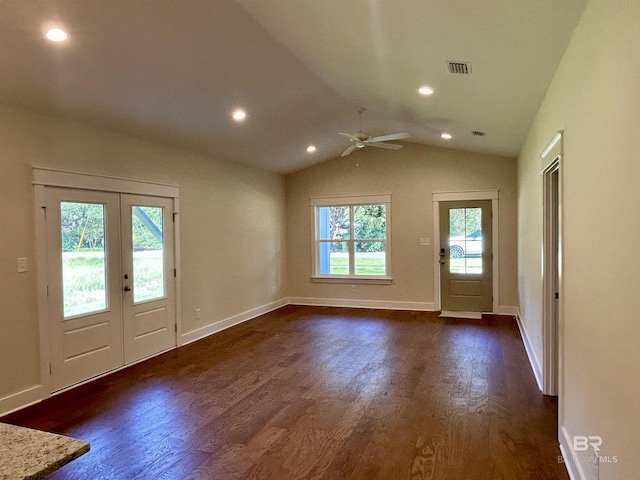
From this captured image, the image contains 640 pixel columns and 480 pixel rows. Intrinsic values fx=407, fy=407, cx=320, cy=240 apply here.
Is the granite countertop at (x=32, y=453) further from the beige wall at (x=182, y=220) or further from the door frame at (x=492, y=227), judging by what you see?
the door frame at (x=492, y=227)

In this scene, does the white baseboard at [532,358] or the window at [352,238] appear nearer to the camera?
the white baseboard at [532,358]

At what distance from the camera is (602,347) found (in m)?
1.86

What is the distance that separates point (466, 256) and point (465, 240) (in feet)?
0.94

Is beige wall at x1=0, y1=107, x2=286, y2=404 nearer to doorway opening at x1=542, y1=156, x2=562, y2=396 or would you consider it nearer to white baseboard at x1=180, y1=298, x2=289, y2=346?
white baseboard at x1=180, y1=298, x2=289, y2=346

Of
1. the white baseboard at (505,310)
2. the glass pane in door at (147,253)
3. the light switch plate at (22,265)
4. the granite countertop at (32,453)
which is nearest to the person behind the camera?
the granite countertop at (32,453)

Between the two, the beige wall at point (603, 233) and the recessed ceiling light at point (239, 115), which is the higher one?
the recessed ceiling light at point (239, 115)

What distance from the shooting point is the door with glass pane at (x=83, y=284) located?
390cm

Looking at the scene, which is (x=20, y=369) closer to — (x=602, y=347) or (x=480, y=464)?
(x=480, y=464)

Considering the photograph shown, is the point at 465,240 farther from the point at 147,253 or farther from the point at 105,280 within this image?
the point at 105,280

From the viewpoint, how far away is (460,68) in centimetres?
317

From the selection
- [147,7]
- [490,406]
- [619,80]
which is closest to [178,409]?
[490,406]

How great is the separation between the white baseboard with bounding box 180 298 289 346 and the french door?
12.9 inches

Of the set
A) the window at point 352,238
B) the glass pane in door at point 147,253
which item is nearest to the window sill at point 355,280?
the window at point 352,238

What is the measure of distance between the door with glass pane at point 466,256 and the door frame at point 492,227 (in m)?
0.06
